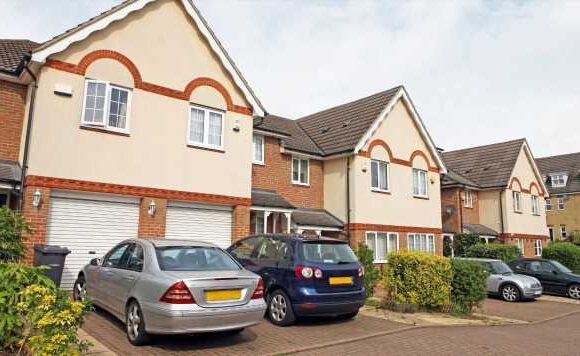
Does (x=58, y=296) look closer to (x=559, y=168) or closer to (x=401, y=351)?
(x=401, y=351)

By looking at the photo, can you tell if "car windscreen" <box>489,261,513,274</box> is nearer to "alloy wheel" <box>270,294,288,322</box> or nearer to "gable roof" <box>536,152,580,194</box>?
"alloy wheel" <box>270,294,288,322</box>

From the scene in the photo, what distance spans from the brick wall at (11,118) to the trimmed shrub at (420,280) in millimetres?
10246

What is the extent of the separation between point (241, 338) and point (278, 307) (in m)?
1.43

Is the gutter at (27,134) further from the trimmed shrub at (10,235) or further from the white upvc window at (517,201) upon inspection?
the white upvc window at (517,201)

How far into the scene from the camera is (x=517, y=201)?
29.3 meters

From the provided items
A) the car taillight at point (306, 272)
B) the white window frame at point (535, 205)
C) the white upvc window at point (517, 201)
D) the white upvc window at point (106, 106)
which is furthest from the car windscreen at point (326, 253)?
the white window frame at point (535, 205)

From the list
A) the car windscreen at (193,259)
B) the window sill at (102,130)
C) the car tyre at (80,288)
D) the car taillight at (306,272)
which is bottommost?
the car tyre at (80,288)

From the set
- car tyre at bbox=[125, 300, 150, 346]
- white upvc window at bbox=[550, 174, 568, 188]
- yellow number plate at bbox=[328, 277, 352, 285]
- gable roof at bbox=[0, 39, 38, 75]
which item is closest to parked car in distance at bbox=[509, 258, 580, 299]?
yellow number plate at bbox=[328, 277, 352, 285]

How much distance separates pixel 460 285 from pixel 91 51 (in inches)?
450

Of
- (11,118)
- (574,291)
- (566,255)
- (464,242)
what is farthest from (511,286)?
(11,118)

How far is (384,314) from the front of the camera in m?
10.6

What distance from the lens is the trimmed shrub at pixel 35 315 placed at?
4238 mm

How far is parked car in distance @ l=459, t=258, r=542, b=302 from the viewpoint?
49.5 ft

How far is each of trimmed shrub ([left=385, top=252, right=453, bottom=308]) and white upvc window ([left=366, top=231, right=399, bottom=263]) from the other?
7.35 meters
